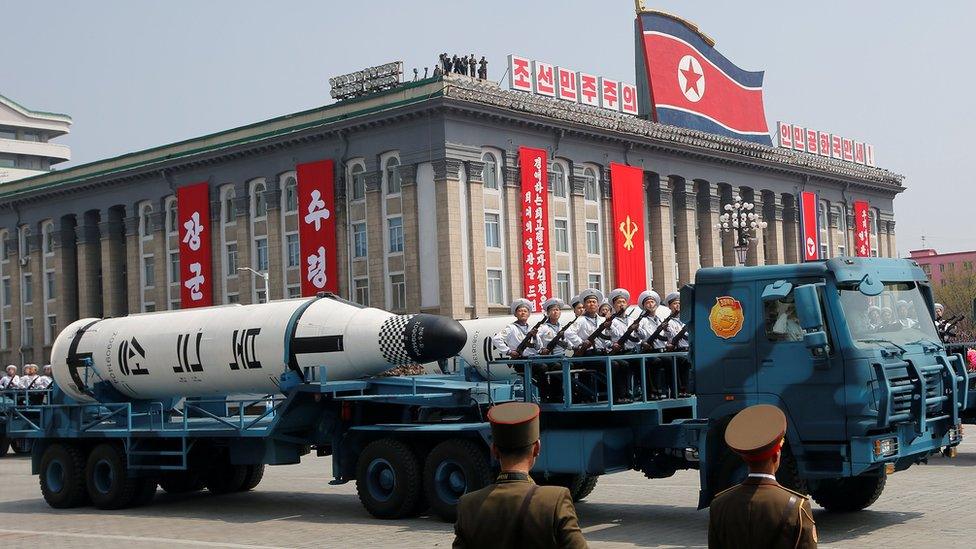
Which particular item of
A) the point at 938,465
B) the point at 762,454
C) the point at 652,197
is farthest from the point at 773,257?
the point at 762,454

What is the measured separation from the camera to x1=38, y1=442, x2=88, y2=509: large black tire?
20641 mm

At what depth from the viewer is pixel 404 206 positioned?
2196 inches

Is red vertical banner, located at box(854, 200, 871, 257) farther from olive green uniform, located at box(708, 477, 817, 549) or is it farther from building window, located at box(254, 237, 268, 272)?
olive green uniform, located at box(708, 477, 817, 549)

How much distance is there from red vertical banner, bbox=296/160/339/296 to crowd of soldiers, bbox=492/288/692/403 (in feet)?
139

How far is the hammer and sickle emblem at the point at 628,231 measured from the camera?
63.8m

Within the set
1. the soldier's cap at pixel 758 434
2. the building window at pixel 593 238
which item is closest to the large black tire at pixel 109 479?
the soldier's cap at pixel 758 434

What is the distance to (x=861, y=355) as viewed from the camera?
13.1m

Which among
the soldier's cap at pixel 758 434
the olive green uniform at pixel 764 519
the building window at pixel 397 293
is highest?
the building window at pixel 397 293

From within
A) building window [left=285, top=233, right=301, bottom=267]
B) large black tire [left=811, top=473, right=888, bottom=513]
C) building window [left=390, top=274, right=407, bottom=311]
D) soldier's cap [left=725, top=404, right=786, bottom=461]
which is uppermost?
building window [left=285, top=233, right=301, bottom=267]

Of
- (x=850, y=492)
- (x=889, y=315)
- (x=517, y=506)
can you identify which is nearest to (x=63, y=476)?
(x=850, y=492)

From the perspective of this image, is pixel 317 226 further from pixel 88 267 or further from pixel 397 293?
pixel 88 267

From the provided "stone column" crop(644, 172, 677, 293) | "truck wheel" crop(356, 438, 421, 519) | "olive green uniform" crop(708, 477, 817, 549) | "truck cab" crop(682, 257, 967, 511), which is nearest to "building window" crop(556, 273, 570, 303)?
"stone column" crop(644, 172, 677, 293)

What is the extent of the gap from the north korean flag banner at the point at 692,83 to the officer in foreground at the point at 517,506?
6060cm

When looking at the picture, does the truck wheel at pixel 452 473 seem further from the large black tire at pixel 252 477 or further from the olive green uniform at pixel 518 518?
the olive green uniform at pixel 518 518
